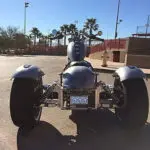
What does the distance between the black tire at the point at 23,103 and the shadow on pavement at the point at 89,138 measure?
0.24 m

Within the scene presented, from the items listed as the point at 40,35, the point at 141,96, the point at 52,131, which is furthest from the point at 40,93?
the point at 40,35

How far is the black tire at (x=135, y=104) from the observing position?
638 cm

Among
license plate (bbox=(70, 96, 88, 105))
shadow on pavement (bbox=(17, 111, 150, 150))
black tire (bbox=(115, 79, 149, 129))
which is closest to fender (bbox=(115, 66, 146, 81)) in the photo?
black tire (bbox=(115, 79, 149, 129))

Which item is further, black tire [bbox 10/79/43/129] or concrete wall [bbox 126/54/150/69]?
concrete wall [bbox 126/54/150/69]

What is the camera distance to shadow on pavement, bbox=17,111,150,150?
587 cm

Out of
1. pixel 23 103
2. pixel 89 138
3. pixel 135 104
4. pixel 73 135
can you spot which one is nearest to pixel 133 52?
pixel 135 104

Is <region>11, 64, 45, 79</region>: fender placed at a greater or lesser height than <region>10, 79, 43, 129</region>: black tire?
greater

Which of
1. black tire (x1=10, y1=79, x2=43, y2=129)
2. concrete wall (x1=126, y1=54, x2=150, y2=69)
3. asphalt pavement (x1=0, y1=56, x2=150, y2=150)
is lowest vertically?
concrete wall (x1=126, y1=54, x2=150, y2=69)

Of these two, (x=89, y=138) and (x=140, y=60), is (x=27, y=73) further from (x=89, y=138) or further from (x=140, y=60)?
(x=140, y=60)

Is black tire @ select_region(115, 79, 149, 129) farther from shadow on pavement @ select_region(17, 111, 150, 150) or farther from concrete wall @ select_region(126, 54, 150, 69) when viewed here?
concrete wall @ select_region(126, 54, 150, 69)

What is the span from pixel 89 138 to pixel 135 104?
3.17ft

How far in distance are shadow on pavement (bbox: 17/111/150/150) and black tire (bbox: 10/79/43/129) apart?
0.24 meters

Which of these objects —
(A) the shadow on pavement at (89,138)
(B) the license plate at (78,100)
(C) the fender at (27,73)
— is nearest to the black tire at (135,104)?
(A) the shadow on pavement at (89,138)

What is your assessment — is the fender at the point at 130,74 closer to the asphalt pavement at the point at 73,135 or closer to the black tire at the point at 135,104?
the black tire at the point at 135,104
